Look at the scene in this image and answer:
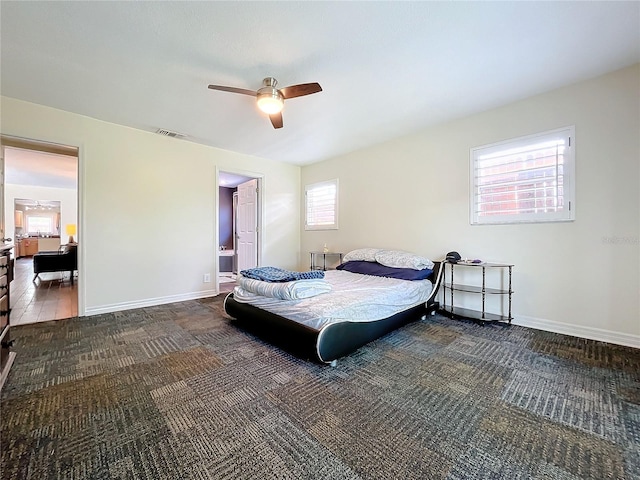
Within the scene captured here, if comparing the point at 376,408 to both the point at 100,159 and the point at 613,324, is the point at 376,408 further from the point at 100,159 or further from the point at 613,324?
the point at 100,159

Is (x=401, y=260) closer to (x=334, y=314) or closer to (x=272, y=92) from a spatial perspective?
(x=334, y=314)

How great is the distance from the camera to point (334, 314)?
224 cm

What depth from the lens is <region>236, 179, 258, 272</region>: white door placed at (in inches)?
218

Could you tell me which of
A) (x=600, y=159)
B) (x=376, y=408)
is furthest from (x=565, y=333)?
(x=376, y=408)

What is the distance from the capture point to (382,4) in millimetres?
1766

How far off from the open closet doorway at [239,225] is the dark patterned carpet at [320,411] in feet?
9.26

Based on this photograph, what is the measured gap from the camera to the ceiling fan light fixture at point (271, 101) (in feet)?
8.04

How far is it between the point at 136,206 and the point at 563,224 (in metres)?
5.35

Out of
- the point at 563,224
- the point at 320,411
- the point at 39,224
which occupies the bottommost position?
the point at 320,411

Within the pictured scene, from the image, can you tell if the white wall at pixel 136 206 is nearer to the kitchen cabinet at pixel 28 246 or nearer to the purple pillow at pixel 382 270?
the purple pillow at pixel 382 270

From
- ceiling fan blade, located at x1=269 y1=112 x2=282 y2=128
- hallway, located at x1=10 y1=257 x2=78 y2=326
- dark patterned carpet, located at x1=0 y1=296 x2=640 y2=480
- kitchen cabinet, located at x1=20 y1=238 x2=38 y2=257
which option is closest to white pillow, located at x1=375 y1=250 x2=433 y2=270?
dark patterned carpet, located at x1=0 y1=296 x2=640 y2=480

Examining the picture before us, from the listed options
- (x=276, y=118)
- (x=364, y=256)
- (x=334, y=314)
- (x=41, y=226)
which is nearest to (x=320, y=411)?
(x=334, y=314)

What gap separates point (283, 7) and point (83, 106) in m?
2.90

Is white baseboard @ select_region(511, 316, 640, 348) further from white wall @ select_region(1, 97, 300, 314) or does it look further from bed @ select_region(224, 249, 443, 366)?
white wall @ select_region(1, 97, 300, 314)
